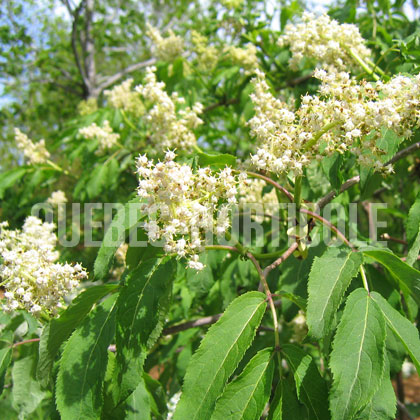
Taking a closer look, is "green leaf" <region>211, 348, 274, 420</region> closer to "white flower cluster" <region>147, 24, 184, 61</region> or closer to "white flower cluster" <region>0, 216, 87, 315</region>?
"white flower cluster" <region>0, 216, 87, 315</region>

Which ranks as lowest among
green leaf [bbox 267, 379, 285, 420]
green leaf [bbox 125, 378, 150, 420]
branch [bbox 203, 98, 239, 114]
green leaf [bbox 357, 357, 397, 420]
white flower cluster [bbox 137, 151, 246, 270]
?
green leaf [bbox 125, 378, 150, 420]

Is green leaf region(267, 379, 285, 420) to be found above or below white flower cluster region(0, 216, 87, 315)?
below

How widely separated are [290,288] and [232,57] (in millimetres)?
2026

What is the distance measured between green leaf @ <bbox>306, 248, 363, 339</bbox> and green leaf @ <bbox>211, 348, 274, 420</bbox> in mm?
221

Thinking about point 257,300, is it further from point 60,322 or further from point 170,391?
point 170,391

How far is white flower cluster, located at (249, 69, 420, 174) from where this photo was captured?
1.38 m

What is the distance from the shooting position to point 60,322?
1.49 m

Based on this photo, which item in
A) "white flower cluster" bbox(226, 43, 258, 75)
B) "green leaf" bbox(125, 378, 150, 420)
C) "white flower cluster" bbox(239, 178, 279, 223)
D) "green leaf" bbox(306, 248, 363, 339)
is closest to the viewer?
"green leaf" bbox(306, 248, 363, 339)

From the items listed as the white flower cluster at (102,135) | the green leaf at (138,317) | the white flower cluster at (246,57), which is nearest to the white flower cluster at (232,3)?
Result: the white flower cluster at (246,57)

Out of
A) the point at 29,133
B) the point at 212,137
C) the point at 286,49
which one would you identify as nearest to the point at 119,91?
the point at 212,137

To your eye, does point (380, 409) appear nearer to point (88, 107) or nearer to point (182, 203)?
point (182, 203)

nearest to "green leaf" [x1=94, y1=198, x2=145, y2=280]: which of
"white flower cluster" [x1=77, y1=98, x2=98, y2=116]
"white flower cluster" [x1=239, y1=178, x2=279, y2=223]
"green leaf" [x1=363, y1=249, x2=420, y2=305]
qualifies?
"green leaf" [x1=363, y1=249, x2=420, y2=305]

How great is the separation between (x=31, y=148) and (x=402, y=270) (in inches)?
142

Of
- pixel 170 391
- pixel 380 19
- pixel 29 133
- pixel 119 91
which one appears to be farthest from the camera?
pixel 29 133
